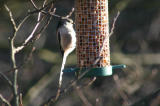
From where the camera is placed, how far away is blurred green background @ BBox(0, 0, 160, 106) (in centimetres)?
931

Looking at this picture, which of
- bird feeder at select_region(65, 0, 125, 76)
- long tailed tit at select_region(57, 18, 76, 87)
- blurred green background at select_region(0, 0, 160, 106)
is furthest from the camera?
blurred green background at select_region(0, 0, 160, 106)

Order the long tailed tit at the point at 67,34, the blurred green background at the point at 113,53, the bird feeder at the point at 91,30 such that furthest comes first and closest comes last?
the blurred green background at the point at 113,53 < the long tailed tit at the point at 67,34 < the bird feeder at the point at 91,30

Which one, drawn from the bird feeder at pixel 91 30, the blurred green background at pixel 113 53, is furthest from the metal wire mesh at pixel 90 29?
the blurred green background at pixel 113 53

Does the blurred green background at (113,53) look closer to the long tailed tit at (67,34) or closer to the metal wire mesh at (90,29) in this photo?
the long tailed tit at (67,34)

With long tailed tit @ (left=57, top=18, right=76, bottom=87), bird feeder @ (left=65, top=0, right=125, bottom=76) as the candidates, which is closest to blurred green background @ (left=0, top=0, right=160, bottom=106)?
long tailed tit @ (left=57, top=18, right=76, bottom=87)

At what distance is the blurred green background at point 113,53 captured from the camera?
9.31 metres

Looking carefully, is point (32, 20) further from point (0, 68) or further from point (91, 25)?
point (91, 25)

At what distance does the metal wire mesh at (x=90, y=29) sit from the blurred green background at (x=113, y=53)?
3.67m

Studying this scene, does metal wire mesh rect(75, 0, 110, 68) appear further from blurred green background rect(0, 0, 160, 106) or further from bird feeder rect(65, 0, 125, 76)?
blurred green background rect(0, 0, 160, 106)

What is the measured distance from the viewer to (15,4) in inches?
361

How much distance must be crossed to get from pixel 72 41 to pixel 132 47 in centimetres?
580

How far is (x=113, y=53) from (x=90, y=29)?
4.31m

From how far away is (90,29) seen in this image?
5.35 metres

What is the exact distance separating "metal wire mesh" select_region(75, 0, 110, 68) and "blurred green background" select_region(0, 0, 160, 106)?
3.67 m
